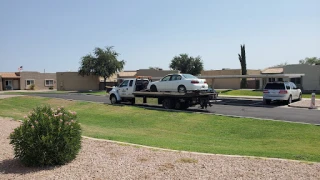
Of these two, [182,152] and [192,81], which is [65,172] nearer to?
[182,152]

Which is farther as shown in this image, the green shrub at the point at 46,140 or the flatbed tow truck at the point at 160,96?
the flatbed tow truck at the point at 160,96

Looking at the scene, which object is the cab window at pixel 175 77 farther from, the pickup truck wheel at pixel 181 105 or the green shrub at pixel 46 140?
the green shrub at pixel 46 140

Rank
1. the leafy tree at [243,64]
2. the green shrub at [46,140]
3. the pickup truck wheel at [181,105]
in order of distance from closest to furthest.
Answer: the green shrub at [46,140] < the pickup truck wheel at [181,105] < the leafy tree at [243,64]

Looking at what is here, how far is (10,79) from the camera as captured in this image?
6688 cm

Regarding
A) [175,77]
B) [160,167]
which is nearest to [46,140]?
[160,167]

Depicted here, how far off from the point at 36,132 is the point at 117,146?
2300 mm

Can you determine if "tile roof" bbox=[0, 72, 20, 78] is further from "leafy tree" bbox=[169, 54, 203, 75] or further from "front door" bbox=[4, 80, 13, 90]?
"leafy tree" bbox=[169, 54, 203, 75]

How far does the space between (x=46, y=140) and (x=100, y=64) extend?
53.3 metres

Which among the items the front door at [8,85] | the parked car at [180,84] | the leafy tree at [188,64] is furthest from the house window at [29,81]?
the parked car at [180,84]

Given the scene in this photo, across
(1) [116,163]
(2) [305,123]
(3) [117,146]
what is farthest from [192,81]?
(1) [116,163]

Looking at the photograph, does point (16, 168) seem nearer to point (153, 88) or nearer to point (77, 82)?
point (153, 88)

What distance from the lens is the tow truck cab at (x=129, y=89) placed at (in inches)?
1008

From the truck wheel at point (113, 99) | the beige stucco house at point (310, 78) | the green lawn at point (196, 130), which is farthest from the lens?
the beige stucco house at point (310, 78)

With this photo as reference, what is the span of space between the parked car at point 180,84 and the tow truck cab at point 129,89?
184 centimetres
